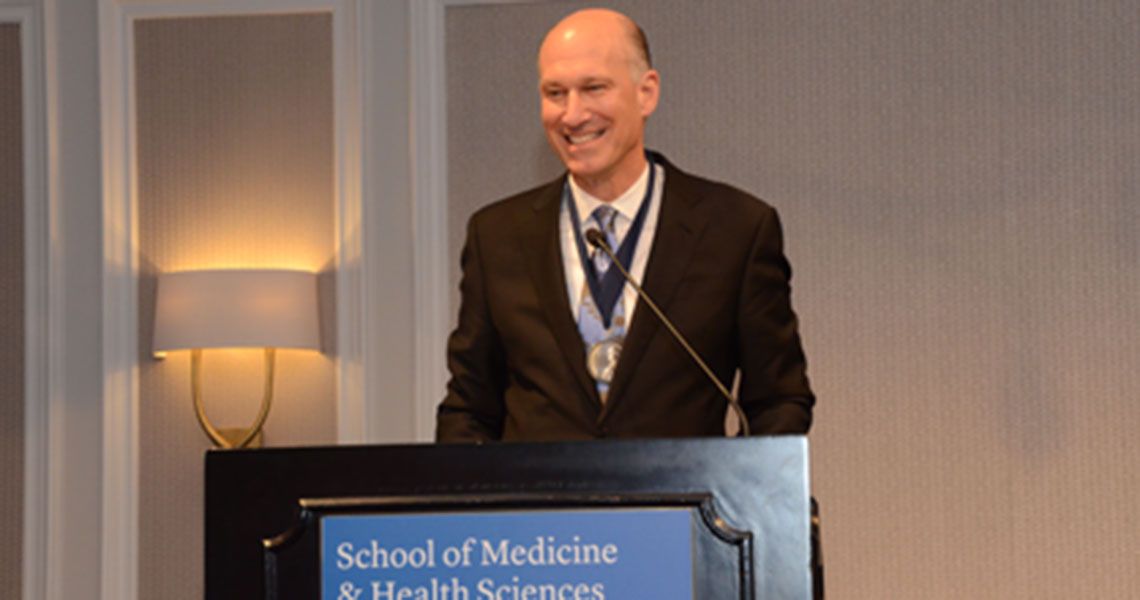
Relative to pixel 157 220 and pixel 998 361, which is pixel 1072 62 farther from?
pixel 157 220

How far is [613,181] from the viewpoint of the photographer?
245cm

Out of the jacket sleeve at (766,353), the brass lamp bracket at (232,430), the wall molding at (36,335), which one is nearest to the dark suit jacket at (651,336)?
the jacket sleeve at (766,353)

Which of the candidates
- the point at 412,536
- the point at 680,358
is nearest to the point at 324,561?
the point at 412,536

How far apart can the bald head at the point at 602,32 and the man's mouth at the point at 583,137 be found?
0.39 feet

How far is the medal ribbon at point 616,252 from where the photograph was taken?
233 centimetres

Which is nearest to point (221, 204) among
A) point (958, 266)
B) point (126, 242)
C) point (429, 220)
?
point (126, 242)

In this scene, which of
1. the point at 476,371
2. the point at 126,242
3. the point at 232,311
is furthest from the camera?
the point at 126,242

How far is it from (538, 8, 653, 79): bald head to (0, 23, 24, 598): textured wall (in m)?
2.61

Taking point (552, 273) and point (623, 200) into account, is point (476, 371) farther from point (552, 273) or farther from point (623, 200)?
point (623, 200)

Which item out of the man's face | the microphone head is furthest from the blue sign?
the man's face

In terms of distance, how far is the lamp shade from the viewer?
410 centimetres

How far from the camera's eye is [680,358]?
2.31m

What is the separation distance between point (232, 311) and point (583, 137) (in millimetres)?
1948

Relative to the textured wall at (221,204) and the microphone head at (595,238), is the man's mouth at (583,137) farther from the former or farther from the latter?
the textured wall at (221,204)
